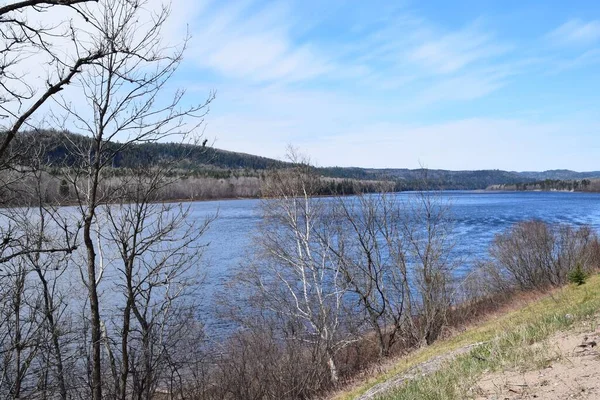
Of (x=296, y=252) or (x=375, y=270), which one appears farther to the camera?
(x=296, y=252)

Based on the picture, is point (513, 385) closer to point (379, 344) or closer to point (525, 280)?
point (379, 344)

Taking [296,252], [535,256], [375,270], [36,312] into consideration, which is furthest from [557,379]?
[535,256]

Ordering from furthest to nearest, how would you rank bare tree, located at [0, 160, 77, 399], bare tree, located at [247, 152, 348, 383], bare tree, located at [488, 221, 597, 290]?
bare tree, located at [488, 221, 597, 290] → bare tree, located at [247, 152, 348, 383] → bare tree, located at [0, 160, 77, 399]

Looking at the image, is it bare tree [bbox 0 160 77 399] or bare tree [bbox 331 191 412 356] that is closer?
bare tree [bbox 0 160 77 399]

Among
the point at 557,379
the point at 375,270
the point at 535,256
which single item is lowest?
the point at 535,256

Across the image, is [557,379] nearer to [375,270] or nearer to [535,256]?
[375,270]

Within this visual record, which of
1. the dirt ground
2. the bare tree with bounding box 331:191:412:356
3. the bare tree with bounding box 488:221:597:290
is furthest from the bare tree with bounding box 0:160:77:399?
the bare tree with bounding box 488:221:597:290

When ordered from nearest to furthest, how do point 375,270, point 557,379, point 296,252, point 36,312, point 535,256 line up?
point 557,379, point 36,312, point 375,270, point 296,252, point 535,256

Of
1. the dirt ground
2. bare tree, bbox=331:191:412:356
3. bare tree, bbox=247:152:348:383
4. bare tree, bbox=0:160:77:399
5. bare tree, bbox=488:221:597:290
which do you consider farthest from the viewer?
bare tree, bbox=488:221:597:290

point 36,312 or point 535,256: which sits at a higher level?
point 36,312

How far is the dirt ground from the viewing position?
16.7 feet

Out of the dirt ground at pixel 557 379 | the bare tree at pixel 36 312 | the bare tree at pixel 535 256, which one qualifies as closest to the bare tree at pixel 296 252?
the bare tree at pixel 36 312

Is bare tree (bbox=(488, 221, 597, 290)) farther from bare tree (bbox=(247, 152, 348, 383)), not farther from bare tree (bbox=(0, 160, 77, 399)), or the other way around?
bare tree (bbox=(0, 160, 77, 399))

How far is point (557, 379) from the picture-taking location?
17.9 feet
